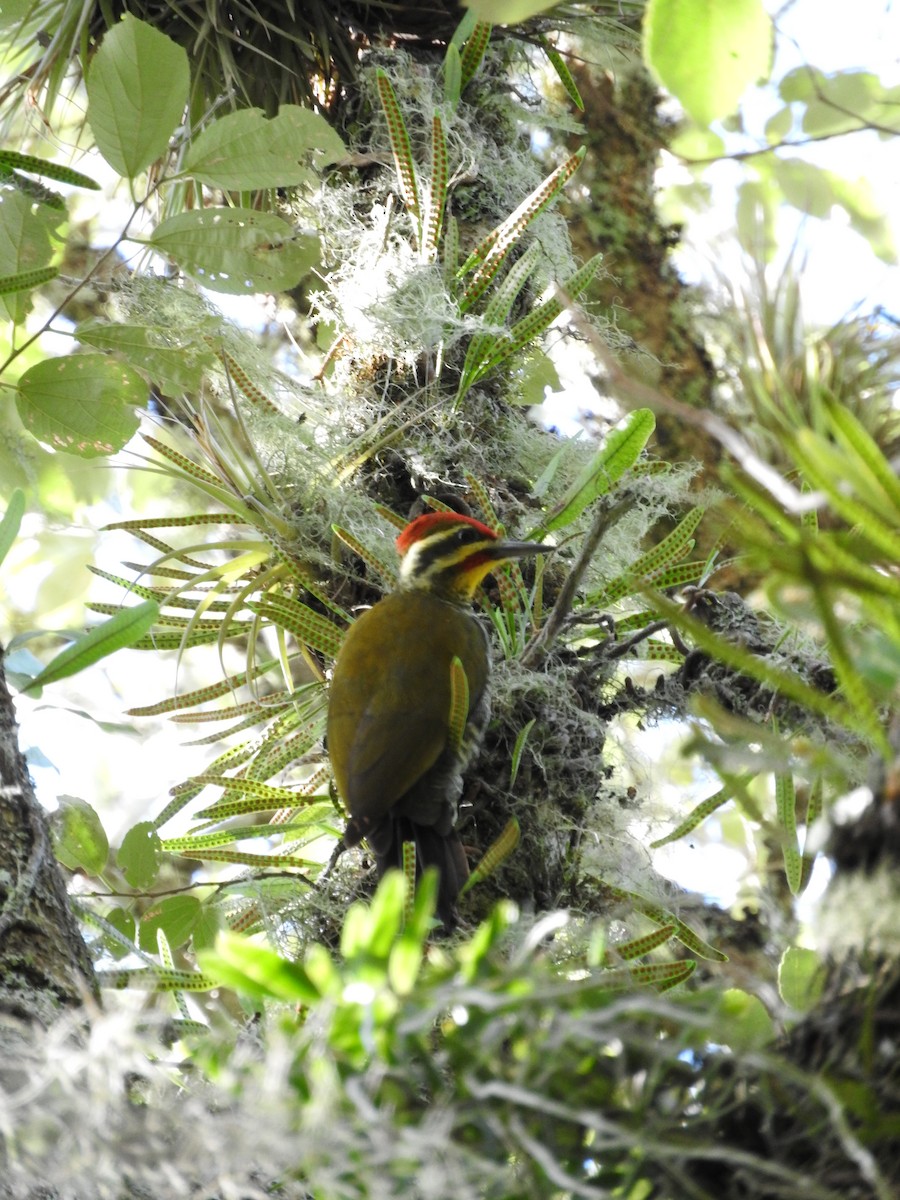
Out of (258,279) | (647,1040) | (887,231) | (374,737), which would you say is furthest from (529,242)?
(887,231)

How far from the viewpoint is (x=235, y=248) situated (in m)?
2.35

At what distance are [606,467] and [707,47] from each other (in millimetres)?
1085

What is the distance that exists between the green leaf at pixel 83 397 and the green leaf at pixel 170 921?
865 mm

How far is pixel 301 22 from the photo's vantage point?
2.90 m

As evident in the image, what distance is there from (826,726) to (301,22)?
2.01 metres

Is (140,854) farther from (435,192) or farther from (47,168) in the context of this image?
(435,192)

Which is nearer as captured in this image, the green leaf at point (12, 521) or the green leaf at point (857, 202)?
the green leaf at point (12, 521)

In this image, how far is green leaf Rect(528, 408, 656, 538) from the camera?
2176mm

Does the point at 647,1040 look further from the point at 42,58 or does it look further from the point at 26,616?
the point at 26,616

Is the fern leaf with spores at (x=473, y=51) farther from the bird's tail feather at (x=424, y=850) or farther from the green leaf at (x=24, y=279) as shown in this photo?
the bird's tail feather at (x=424, y=850)

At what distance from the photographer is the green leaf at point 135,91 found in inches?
81.7

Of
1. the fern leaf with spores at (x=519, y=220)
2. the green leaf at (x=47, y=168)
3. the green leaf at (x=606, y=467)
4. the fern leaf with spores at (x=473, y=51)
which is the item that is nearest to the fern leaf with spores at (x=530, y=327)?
the fern leaf with spores at (x=519, y=220)

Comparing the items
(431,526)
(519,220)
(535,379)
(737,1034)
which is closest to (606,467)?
(431,526)

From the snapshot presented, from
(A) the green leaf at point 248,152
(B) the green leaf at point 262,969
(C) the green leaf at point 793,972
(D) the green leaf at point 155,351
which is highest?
(A) the green leaf at point 248,152
